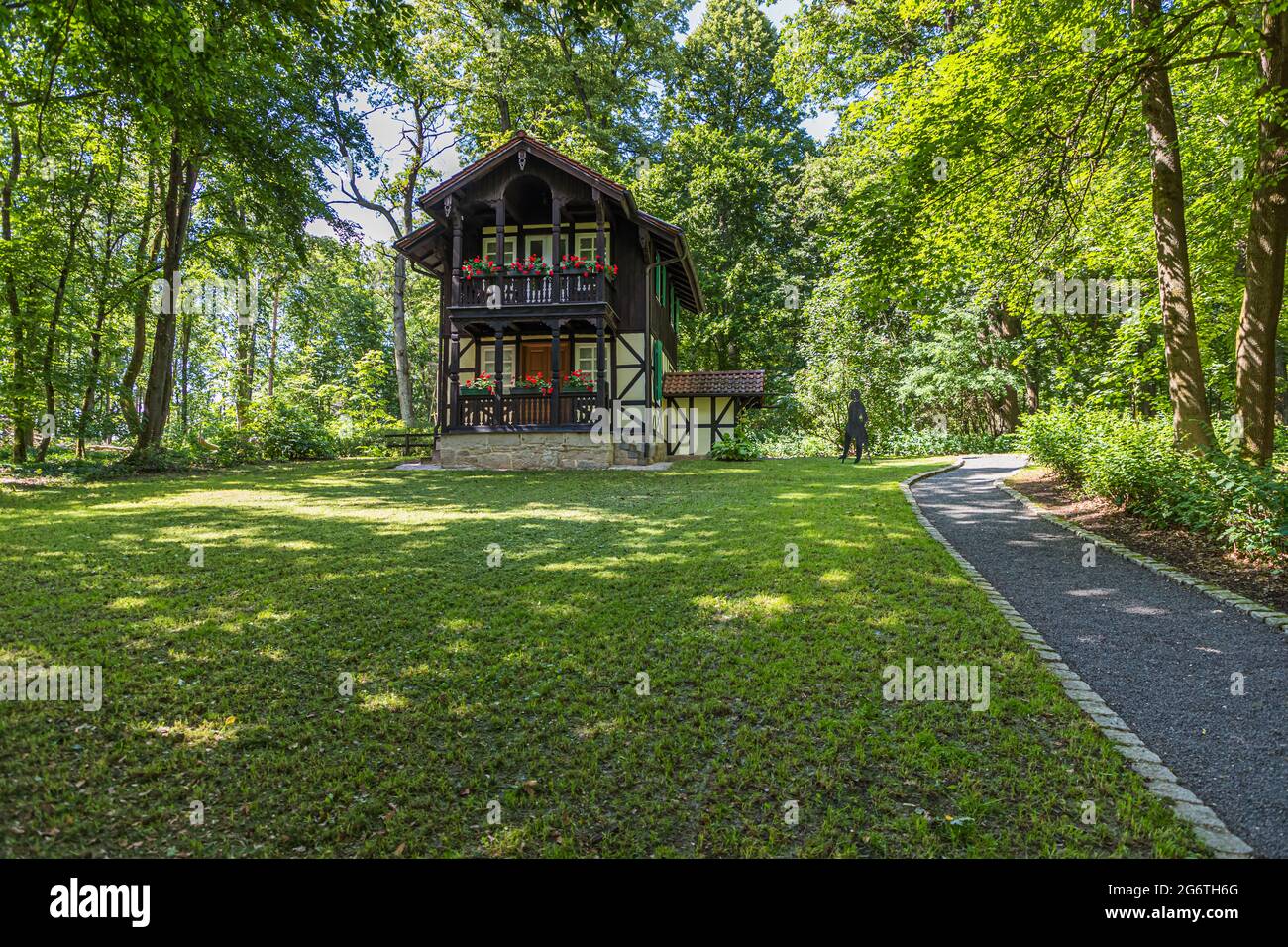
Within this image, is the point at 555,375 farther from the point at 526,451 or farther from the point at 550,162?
the point at 550,162

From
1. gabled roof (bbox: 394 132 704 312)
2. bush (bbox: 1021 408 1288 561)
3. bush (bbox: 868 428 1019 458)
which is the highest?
gabled roof (bbox: 394 132 704 312)

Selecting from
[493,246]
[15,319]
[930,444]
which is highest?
[493,246]

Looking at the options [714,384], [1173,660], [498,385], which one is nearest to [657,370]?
[714,384]

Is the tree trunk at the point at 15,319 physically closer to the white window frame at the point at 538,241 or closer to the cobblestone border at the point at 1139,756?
the white window frame at the point at 538,241

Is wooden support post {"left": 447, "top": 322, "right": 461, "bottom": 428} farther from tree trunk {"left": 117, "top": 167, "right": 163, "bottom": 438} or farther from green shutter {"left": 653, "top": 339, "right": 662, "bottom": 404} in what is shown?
tree trunk {"left": 117, "top": 167, "right": 163, "bottom": 438}

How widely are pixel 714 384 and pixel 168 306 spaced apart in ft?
55.5

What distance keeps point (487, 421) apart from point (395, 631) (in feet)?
40.1

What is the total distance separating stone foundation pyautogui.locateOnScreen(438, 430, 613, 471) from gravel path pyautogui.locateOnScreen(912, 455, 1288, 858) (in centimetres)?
916

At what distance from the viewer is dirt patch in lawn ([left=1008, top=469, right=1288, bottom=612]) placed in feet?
19.5

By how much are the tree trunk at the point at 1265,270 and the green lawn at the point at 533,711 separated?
4.81m

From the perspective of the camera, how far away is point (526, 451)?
1590 centimetres

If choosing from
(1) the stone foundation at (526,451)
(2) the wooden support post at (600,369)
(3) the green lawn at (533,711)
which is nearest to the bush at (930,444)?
(2) the wooden support post at (600,369)

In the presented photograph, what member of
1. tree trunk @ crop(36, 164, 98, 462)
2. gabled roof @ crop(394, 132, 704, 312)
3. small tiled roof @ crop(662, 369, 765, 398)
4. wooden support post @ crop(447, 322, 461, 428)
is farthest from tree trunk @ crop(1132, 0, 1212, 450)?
tree trunk @ crop(36, 164, 98, 462)

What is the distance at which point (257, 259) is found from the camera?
19.8 meters
